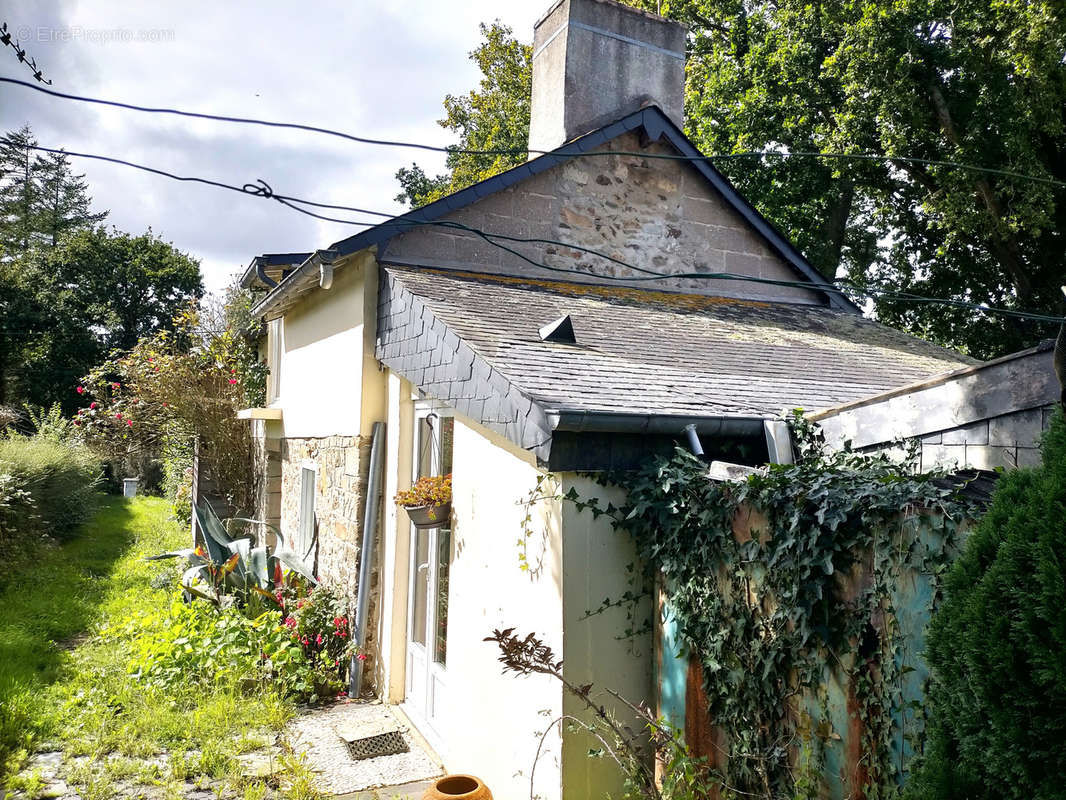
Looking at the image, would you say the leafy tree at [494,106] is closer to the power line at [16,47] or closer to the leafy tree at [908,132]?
the leafy tree at [908,132]

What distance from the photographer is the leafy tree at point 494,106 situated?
2005 centimetres

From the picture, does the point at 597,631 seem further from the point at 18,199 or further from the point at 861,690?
the point at 18,199

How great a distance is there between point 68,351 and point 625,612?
97.0ft

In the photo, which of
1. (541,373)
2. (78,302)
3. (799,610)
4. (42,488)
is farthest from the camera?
(78,302)

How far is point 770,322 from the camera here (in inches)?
313

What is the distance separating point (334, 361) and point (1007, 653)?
6944 mm

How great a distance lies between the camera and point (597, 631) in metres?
3.98

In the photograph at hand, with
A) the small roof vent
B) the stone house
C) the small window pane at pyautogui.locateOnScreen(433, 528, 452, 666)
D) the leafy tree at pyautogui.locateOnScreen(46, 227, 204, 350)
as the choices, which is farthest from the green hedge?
the leafy tree at pyautogui.locateOnScreen(46, 227, 204, 350)

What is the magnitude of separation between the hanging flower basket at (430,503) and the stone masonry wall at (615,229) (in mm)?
2537

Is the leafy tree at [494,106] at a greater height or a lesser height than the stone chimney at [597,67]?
greater

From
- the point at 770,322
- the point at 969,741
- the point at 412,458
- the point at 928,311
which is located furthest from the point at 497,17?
the point at 969,741

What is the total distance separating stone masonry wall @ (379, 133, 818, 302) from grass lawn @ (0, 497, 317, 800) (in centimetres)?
431

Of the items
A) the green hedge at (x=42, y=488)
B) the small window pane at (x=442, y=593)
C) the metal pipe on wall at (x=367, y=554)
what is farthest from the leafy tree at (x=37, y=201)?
the small window pane at (x=442, y=593)

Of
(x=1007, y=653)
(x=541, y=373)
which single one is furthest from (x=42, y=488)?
(x=1007, y=653)
